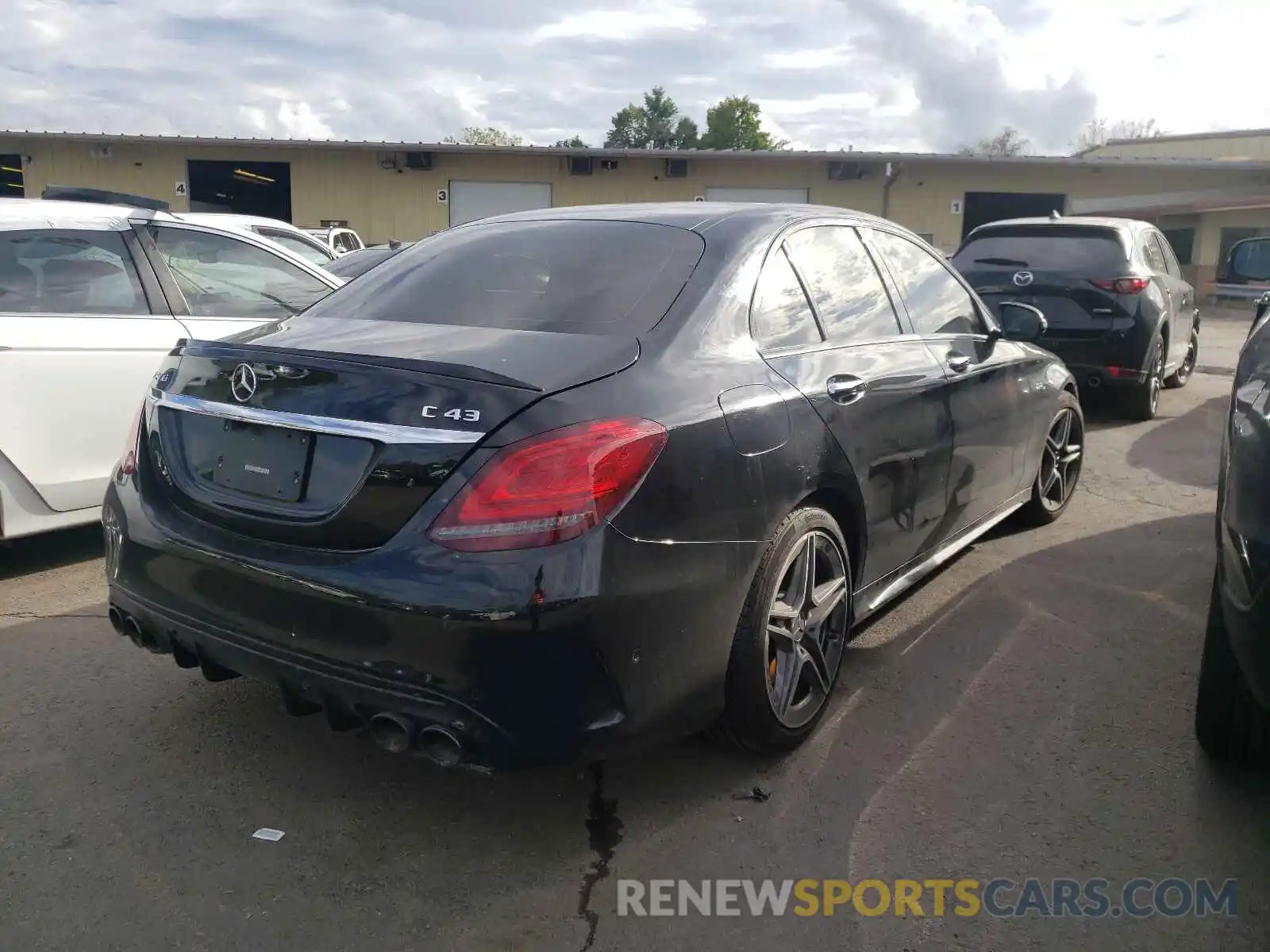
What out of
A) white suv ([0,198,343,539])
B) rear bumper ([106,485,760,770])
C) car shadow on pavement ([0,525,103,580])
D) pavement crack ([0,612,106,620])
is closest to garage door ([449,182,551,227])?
white suv ([0,198,343,539])

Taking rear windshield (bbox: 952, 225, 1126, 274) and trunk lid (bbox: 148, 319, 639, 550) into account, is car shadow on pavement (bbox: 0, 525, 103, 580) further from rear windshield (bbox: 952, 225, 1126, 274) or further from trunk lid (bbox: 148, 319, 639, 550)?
rear windshield (bbox: 952, 225, 1126, 274)

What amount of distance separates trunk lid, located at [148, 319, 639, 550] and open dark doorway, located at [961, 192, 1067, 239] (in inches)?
1037

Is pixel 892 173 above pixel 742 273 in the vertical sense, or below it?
above

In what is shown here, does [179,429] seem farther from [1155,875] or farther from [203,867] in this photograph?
[1155,875]

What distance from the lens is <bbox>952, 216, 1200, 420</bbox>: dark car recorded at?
8305 millimetres

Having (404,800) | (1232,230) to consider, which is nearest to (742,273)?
(404,800)

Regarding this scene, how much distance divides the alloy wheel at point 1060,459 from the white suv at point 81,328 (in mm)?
4198

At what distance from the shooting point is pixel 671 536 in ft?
8.16

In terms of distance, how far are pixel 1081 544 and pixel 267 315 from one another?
4.38 meters

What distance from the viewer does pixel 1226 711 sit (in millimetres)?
2949

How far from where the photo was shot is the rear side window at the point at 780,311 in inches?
121

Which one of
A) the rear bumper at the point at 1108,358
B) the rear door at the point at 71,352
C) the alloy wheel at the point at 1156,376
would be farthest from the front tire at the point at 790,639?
the alloy wheel at the point at 1156,376

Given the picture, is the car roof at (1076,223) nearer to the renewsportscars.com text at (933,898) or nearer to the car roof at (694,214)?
the car roof at (694,214)

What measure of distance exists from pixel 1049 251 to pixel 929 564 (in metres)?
5.54
